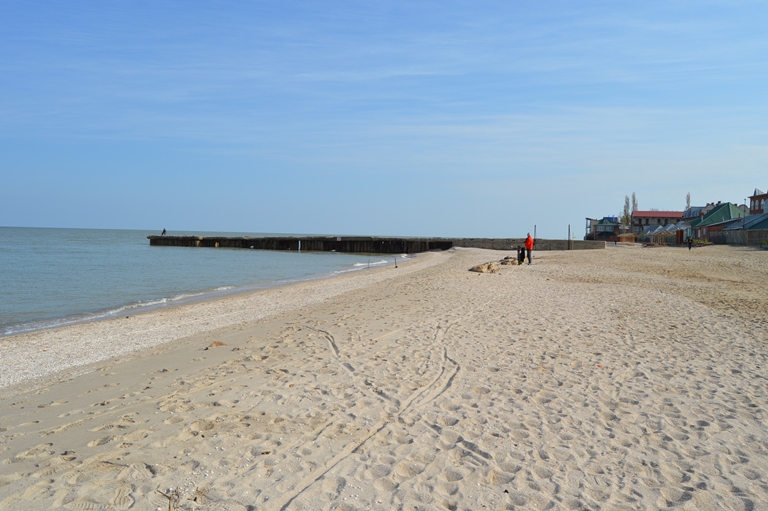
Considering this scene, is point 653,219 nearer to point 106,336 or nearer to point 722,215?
point 722,215

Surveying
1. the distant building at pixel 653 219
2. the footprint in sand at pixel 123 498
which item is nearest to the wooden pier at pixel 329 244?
the distant building at pixel 653 219

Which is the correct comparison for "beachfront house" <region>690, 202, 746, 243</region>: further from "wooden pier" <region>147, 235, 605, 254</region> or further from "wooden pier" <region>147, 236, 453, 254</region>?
"wooden pier" <region>147, 236, 453, 254</region>

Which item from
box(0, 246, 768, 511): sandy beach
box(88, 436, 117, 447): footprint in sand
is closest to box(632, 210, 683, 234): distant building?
box(0, 246, 768, 511): sandy beach

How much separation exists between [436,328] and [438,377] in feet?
10.5

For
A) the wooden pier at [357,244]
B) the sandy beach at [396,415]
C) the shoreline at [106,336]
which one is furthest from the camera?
the wooden pier at [357,244]

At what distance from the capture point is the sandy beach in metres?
3.93

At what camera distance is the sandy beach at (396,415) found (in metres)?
3.93

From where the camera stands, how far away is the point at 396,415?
5371 millimetres

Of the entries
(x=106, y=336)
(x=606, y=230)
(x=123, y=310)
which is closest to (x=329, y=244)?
(x=606, y=230)

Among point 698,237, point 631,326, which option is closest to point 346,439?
point 631,326

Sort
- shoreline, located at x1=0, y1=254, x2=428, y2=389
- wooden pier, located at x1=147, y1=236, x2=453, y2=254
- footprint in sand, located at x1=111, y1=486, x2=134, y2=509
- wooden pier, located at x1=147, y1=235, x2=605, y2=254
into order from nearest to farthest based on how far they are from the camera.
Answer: footprint in sand, located at x1=111, y1=486, x2=134, y2=509
shoreline, located at x1=0, y1=254, x2=428, y2=389
wooden pier, located at x1=147, y1=235, x2=605, y2=254
wooden pier, located at x1=147, y1=236, x2=453, y2=254

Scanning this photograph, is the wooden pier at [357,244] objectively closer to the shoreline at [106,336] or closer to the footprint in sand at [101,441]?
the shoreline at [106,336]

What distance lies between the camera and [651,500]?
3826 millimetres

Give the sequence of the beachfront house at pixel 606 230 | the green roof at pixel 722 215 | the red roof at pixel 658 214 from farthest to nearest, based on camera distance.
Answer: the red roof at pixel 658 214 < the beachfront house at pixel 606 230 < the green roof at pixel 722 215
